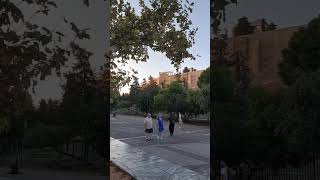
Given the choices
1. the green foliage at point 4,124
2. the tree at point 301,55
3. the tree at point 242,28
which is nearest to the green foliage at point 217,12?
the tree at point 242,28

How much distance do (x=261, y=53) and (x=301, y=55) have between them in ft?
1.59

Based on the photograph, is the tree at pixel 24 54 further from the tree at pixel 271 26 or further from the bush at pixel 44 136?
the tree at pixel 271 26

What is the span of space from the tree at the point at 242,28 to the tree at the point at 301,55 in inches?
20.8

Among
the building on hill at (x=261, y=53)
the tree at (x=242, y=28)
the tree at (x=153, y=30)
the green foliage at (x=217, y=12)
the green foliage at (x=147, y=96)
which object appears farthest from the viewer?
the green foliage at (x=147, y=96)

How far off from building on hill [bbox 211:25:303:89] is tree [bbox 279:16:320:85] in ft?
0.21

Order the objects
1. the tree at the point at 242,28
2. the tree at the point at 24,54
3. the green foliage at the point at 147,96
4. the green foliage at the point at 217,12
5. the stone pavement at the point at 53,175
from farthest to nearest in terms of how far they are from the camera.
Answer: the green foliage at the point at 147,96, the tree at the point at 242,28, the green foliage at the point at 217,12, the stone pavement at the point at 53,175, the tree at the point at 24,54

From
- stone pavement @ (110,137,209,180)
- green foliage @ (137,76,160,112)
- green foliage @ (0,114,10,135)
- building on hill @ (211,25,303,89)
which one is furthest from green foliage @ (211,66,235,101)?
green foliage @ (137,76,160,112)

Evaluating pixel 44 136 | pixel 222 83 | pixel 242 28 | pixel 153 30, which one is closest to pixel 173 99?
pixel 153 30

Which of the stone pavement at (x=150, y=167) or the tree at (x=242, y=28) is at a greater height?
the tree at (x=242, y=28)

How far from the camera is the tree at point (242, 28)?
19.6 feet

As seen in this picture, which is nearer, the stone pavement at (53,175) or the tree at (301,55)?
the stone pavement at (53,175)

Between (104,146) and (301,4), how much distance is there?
2708mm

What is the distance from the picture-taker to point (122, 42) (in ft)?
31.8

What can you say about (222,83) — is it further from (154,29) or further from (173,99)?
(173,99)
